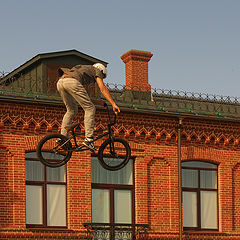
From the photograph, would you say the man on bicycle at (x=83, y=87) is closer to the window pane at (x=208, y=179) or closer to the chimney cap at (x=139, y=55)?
the window pane at (x=208, y=179)

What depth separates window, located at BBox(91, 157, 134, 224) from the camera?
24500 millimetres

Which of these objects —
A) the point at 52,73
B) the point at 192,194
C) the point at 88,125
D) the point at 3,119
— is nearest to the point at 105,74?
the point at 88,125

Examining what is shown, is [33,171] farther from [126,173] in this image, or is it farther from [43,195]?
[126,173]

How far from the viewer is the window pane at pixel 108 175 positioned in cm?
2453

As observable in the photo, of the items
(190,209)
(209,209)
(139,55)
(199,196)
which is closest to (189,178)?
(199,196)

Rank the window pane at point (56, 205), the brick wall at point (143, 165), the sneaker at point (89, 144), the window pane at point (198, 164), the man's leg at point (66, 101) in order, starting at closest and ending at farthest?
the man's leg at point (66, 101) → the sneaker at point (89, 144) → the brick wall at point (143, 165) → the window pane at point (56, 205) → the window pane at point (198, 164)

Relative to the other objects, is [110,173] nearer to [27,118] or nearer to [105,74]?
[27,118]

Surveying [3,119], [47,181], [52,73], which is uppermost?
[52,73]

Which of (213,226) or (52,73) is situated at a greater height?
(52,73)

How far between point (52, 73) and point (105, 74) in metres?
11.8

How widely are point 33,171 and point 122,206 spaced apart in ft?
11.8

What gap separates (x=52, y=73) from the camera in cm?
2488

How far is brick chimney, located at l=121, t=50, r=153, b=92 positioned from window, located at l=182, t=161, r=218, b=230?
16.6 feet

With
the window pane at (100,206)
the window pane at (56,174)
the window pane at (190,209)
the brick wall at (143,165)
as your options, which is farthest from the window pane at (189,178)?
the window pane at (56,174)
